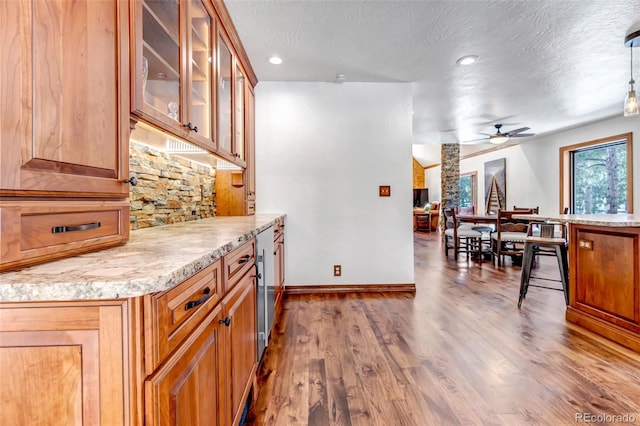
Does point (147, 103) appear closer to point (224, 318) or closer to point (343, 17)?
point (224, 318)

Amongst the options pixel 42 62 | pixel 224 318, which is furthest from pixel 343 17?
pixel 224 318

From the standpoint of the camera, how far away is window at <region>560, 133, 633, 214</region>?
497 centimetres

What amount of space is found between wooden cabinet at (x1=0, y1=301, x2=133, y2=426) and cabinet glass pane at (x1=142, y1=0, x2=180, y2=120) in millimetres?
962

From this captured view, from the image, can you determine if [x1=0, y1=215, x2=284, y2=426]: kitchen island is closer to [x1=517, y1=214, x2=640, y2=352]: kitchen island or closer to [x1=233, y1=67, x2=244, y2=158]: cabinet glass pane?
[x1=233, y1=67, x2=244, y2=158]: cabinet glass pane

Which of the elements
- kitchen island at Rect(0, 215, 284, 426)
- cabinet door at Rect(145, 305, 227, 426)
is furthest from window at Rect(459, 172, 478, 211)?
kitchen island at Rect(0, 215, 284, 426)

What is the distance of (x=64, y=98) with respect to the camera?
80cm

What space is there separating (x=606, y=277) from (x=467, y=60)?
2.14 meters

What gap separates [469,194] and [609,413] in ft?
29.3

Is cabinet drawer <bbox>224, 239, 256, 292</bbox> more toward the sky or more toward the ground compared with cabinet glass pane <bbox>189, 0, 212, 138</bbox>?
more toward the ground

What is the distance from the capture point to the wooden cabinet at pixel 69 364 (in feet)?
1.94

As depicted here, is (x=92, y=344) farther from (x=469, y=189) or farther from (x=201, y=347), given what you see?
(x=469, y=189)

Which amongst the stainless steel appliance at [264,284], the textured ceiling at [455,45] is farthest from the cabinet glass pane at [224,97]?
the stainless steel appliance at [264,284]

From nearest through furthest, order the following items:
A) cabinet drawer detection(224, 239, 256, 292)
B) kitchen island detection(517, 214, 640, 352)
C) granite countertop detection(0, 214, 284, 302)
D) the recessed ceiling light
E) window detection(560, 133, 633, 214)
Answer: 1. granite countertop detection(0, 214, 284, 302)
2. cabinet drawer detection(224, 239, 256, 292)
3. kitchen island detection(517, 214, 640, 352)
4. the recessed ceiling light
5. window detection(560, 133, 633, 214)

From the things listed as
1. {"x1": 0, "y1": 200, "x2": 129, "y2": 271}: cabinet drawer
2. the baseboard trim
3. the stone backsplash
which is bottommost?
the baseboard trim
